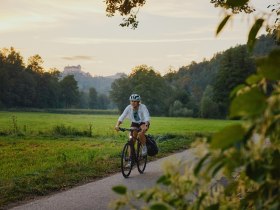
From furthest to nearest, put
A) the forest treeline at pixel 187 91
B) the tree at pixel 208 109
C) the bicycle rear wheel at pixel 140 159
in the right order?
the forest treeline at pixel 187 91 → the tree at pixel 208 109 → the bicycle rear wheel at pixel 140 159

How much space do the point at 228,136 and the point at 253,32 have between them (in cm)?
43

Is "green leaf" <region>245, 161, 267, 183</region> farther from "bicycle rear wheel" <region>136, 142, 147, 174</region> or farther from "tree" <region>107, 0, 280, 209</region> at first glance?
"bicycle rear wheel" <region>136, 142, 147, 174</region>

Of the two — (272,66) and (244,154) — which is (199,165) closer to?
(244,154)

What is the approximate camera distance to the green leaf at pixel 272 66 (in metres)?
0.87

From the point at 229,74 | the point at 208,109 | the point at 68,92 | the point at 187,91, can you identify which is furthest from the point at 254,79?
the point at 68,92

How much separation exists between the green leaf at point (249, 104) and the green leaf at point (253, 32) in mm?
329

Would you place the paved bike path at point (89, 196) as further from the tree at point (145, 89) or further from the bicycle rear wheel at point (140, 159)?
the tree at point (145, 89)

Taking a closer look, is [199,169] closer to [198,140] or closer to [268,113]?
[198,140]

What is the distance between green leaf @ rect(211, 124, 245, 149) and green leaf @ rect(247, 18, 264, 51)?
40 cm

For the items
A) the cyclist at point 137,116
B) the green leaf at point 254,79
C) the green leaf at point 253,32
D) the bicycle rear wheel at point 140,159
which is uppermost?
the green leaf at point 253,32

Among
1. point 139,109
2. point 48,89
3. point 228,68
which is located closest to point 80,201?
point 139,109

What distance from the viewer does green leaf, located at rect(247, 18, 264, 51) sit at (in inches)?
44.8

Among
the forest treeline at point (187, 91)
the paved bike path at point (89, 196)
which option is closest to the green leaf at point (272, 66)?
the paved bike path at point (89, 196)

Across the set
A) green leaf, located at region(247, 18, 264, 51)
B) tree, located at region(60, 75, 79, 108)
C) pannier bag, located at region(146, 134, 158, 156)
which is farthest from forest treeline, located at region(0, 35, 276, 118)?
green leaf, located at region(247, 18, 264, 51)
